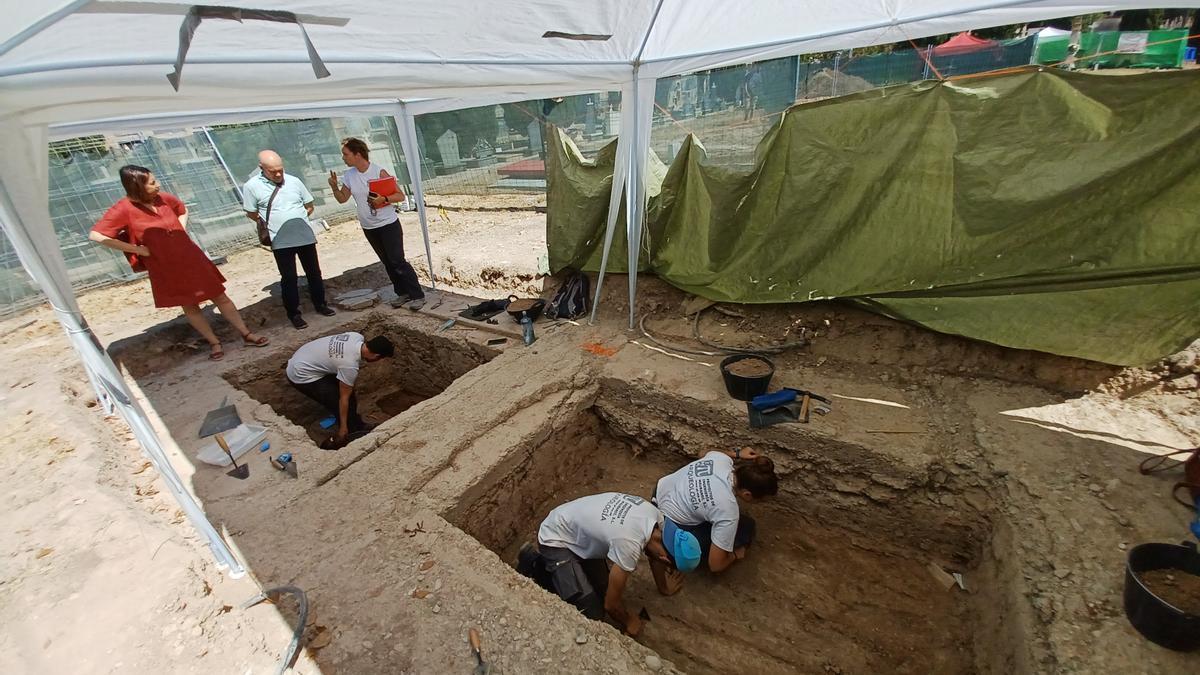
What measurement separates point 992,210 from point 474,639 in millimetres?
4129

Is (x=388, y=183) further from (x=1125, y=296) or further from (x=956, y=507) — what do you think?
(x=1125, y=296)

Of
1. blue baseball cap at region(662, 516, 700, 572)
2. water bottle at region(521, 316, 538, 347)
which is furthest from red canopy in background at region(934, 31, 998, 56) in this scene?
blue baseball cap at region(662, 516, 700, 572)

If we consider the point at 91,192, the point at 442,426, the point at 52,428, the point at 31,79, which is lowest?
the point at 442,426

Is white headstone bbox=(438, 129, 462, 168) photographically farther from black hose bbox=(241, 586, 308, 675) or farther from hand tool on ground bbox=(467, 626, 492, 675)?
hand tool on ground bbox=(467, 626, 492, 675)

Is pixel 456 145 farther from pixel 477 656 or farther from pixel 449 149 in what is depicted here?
pixel 477 656

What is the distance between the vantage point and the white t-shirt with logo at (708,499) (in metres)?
2.91

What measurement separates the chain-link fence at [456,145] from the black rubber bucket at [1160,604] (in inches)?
143

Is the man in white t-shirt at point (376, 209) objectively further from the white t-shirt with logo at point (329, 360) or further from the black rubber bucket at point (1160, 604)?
the black rubber bucket at point (1160, 604)

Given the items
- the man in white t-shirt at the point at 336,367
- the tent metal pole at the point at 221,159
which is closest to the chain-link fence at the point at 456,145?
the tent metal pole at the point at 221,159

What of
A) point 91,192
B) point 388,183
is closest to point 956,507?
point 388,183

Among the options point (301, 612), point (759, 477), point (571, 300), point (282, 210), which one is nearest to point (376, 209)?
point (282, 210)

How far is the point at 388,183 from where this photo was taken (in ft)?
16.8

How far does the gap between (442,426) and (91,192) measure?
308 inches

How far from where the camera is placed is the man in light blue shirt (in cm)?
486
